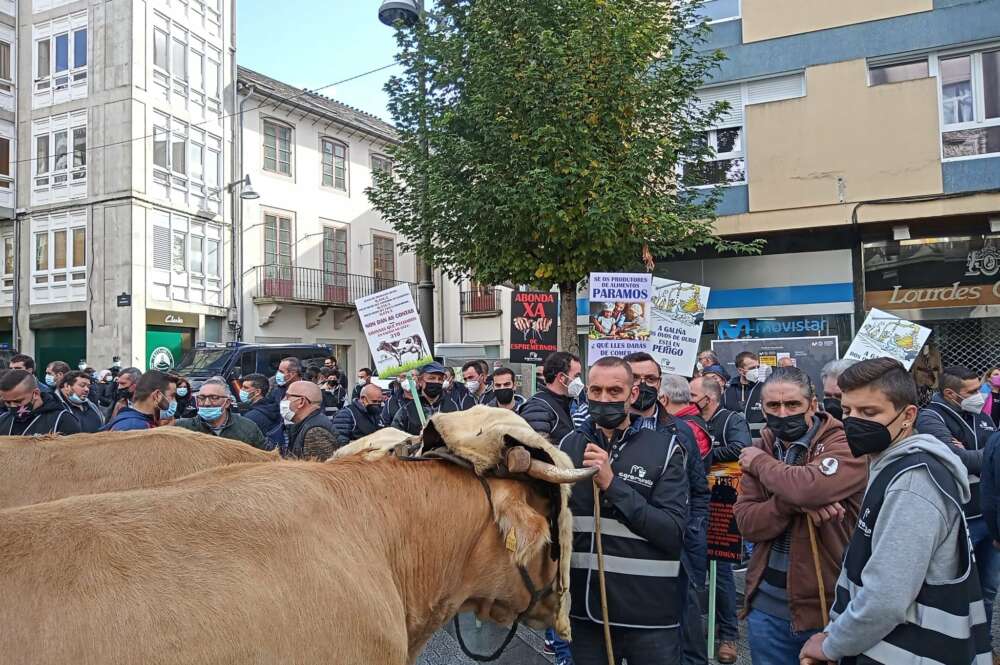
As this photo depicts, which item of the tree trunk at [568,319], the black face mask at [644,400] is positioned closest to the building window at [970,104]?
the tree trunk at [568,319]

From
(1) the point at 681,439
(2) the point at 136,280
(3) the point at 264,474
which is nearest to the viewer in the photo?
(3) the point at 264,474

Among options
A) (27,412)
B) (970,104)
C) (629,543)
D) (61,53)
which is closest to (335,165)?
(61,53)

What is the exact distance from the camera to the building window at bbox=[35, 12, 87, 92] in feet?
83.6

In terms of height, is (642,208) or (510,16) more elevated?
(510,16)

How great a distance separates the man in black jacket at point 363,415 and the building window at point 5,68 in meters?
24.9

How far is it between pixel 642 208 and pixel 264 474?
1055cm

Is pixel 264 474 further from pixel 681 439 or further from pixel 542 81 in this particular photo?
pixel 542 81

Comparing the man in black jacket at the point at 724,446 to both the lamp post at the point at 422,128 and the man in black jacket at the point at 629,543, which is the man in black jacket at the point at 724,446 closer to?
the man in black jacket at the point at 629,543

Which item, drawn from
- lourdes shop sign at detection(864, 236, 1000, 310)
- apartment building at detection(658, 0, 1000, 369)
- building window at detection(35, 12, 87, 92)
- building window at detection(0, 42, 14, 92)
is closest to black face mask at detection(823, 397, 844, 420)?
apartment building at detection(658, 0, 1000, 369)

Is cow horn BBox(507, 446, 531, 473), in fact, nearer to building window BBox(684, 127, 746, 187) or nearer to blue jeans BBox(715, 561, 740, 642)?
blue jeans BBox(715, 561, 740, 642)

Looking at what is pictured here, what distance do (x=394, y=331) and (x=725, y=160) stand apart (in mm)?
9995

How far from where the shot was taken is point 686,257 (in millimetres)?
15883

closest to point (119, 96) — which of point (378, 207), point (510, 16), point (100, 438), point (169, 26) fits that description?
point (169, 26)

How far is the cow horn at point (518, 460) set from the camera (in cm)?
215
